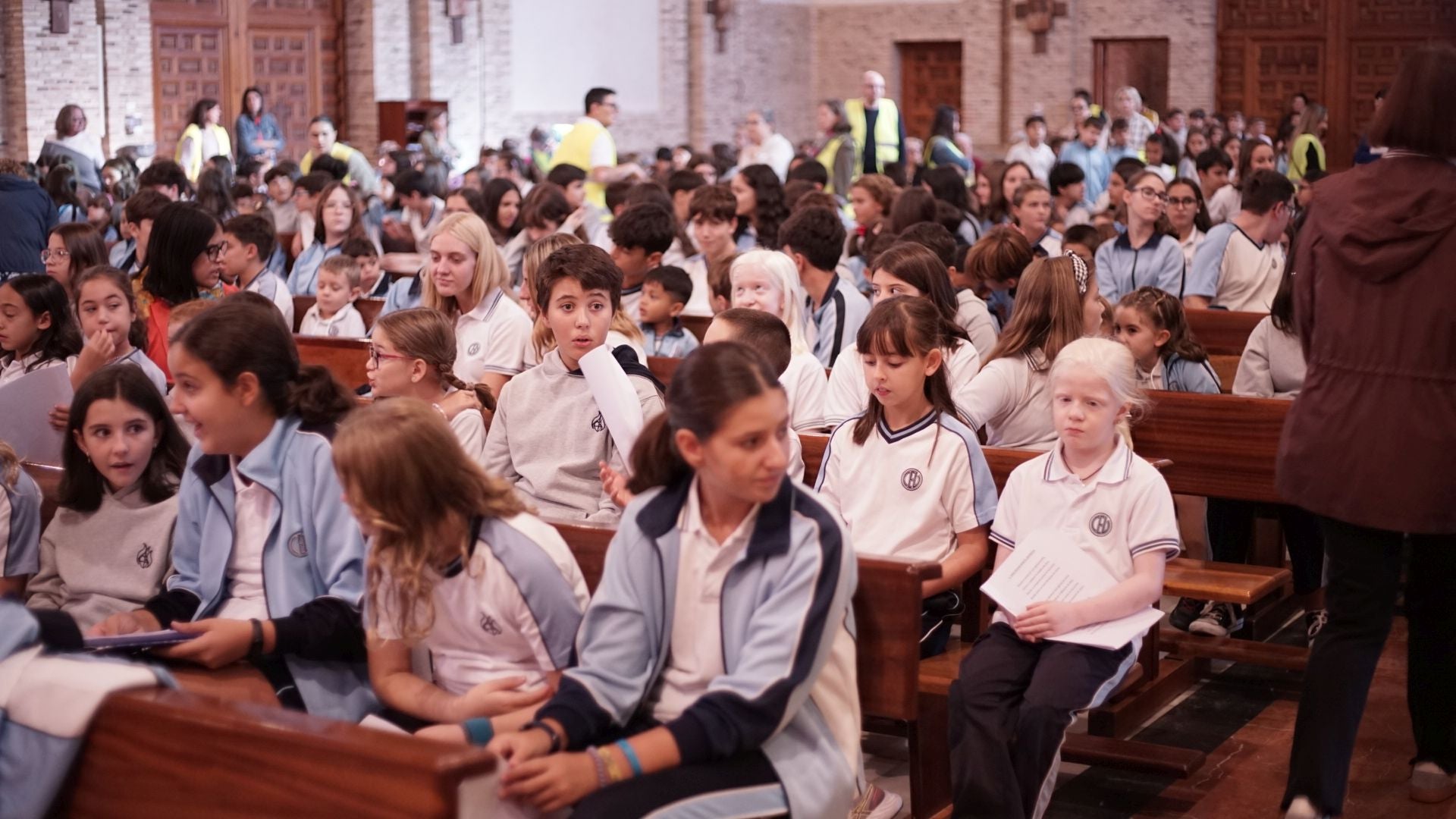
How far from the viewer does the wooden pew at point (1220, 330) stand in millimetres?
7688

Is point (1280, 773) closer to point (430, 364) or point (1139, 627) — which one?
point (1139, 627)

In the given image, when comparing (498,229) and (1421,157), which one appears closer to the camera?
(1421,157)

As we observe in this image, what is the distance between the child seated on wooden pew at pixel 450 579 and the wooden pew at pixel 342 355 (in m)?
3.53

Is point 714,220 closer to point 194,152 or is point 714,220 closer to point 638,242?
point 638,242

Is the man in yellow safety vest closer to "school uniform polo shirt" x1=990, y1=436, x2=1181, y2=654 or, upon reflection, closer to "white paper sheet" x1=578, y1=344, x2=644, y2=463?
"white paper sheet" x1=578, y1=344, x2=644, y2=463

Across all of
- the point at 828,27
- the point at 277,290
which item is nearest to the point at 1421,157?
the point at 277,290

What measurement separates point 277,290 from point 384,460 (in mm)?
5001

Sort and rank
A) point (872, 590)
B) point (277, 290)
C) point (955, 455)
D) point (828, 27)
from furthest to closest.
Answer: point (828, 27)
point (277, 290)
point (955, 455)
point (872, 590)

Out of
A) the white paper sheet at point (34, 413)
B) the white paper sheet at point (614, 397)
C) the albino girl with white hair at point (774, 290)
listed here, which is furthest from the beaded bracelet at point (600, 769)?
the white paper sheet at point (34, 413)

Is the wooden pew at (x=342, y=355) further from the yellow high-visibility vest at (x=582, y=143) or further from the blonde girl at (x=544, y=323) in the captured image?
the yellow high-visibility vest at (x=582, y=143)

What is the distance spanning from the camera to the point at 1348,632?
12.6 ft

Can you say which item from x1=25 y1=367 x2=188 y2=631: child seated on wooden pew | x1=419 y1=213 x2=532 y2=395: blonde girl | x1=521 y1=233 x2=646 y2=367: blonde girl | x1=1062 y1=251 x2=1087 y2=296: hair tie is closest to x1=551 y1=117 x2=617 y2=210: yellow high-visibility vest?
x1=419 y1=213 x2=532 y2=395: blonde girl

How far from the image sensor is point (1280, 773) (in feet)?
15.0

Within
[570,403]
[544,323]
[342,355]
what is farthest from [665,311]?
[570,403]
